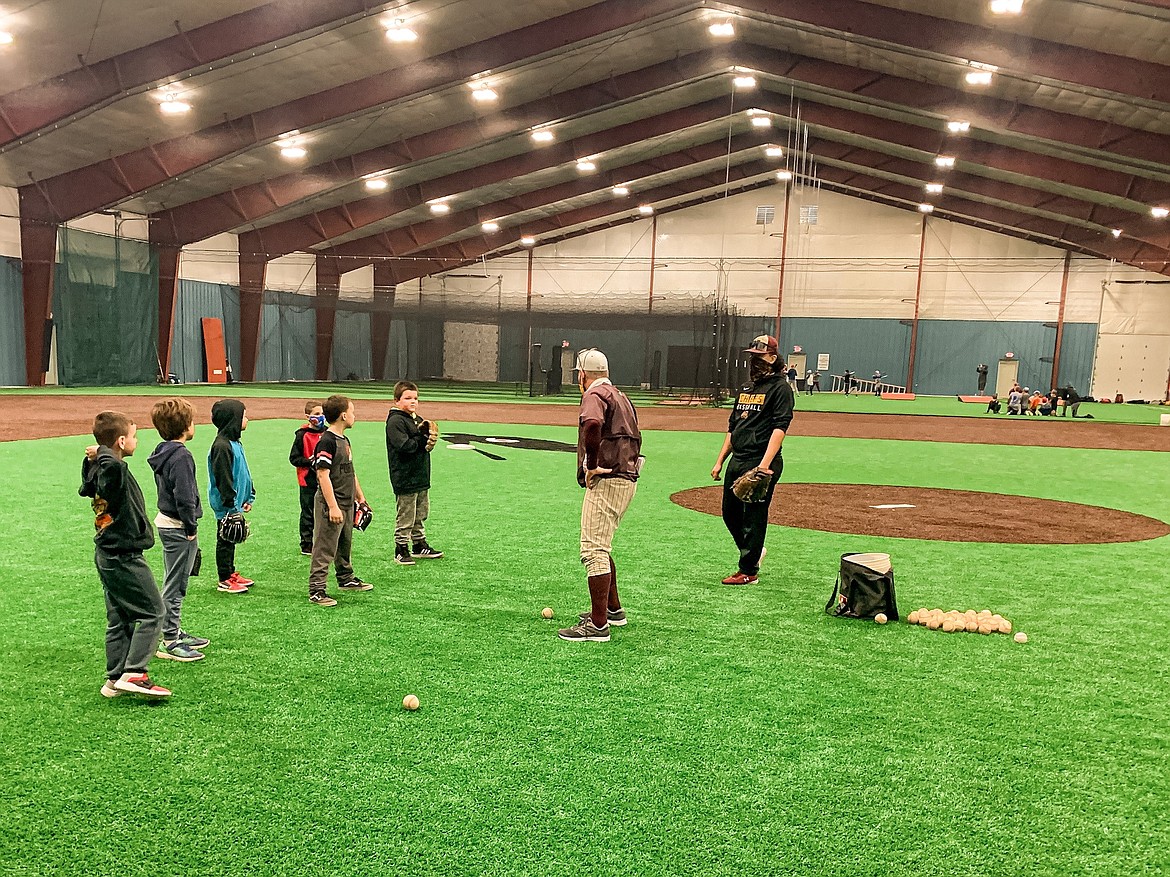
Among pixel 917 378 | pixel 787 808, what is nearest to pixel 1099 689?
pixel 787 808

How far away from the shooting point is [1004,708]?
14.4 feet

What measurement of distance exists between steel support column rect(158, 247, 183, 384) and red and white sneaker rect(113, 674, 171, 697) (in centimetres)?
3126

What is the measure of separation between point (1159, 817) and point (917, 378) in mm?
42551

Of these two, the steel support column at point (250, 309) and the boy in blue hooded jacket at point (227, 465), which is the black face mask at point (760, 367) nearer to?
the boy in blue hooded jacket at point (227, 465)

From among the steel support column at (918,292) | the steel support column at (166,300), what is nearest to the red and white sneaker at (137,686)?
the steel support column at (166,300)

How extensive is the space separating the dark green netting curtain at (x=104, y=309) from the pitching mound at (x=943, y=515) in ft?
83.3

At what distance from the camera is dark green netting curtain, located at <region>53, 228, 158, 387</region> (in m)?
27.7

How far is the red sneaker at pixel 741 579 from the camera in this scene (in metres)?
6.72

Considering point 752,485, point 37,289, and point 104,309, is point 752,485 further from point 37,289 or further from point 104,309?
point 104,309

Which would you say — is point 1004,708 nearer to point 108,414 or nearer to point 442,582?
point 442,582

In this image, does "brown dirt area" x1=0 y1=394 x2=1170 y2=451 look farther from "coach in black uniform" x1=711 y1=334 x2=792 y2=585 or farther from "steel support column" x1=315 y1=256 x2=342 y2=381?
"steel support column" x1=315 y1=256 x2=342 y2=381

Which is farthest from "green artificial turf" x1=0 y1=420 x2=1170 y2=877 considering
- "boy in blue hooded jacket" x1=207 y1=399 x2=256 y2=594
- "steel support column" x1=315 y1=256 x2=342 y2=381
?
"steel support column" x1=315 y1=256 x2=342 y2=381

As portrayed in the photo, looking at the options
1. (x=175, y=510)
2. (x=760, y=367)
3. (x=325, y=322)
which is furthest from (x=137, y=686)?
(x=325, y=322)

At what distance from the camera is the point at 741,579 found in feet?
22.2
